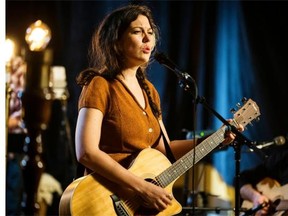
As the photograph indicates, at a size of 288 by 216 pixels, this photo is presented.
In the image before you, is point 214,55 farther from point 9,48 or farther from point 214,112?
point 214,112

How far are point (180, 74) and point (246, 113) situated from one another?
0.63 m

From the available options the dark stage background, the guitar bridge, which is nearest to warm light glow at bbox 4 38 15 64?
the dark stage background

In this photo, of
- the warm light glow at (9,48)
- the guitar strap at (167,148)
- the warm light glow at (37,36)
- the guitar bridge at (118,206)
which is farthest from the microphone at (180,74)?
the warm light glow at (9,48)

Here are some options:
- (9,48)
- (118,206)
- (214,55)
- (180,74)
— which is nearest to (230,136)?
(180,74)

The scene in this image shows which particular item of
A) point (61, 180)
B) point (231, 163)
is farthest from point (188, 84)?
point (61, 180)

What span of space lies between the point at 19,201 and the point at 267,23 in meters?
3.28

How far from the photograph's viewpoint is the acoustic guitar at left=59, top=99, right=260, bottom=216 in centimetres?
280

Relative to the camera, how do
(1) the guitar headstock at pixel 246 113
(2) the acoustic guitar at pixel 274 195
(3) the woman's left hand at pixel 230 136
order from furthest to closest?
(2) the acoustic guitar at pixel 274 195
(1) the guitar headstock at pixel 246 113
(3) the woman's left hand at pixel 230 136

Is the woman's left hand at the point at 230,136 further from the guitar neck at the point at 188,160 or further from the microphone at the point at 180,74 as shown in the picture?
the microphone at the point at 180,74

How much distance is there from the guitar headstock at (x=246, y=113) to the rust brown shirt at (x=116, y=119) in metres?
0.65

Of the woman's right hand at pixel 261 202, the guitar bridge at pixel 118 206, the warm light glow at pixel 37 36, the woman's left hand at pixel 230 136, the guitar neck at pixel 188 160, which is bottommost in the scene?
the woman's right hand at pixel 261 202

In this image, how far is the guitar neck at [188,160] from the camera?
310cm

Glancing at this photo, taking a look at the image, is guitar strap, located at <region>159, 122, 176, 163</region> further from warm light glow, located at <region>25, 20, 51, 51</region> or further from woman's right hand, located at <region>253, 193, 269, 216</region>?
warm light glow, located at <region>25, 20, 51, 51</region>
